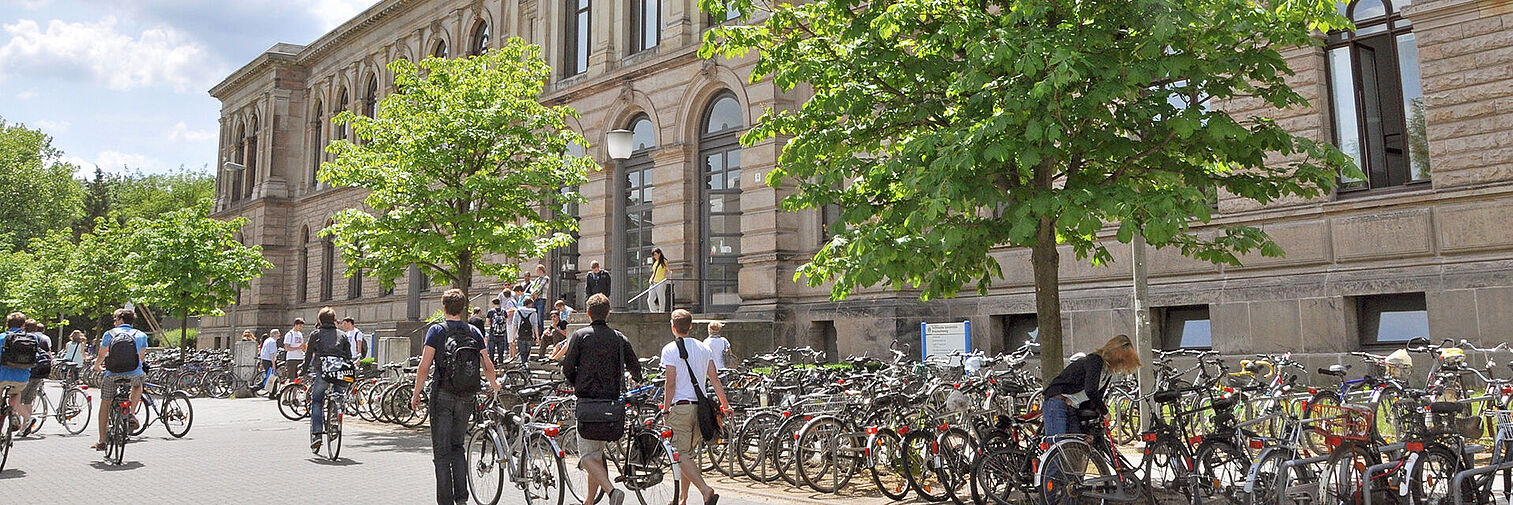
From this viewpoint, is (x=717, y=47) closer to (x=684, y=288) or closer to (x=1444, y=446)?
(x=1444, y=446)

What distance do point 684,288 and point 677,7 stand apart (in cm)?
709

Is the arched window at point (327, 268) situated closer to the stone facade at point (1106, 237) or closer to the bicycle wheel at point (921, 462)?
the stone facade at point (1106, 237)

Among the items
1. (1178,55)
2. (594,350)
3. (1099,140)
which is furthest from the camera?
(1099,140)

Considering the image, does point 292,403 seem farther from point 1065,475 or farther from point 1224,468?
point 1224,468

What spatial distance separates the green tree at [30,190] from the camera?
64500mm

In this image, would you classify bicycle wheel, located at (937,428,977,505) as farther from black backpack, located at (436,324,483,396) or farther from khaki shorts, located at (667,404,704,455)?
black backpack, located at (436,324,483,396)

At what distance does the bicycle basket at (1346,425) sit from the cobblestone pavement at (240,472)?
12.1 feet

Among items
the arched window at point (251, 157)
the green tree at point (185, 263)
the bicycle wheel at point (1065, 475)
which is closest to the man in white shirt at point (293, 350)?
the green tree at point (185, 263)

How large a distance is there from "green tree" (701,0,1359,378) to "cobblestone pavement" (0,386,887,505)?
2.66m

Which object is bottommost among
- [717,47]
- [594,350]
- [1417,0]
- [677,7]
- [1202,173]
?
[594,350]

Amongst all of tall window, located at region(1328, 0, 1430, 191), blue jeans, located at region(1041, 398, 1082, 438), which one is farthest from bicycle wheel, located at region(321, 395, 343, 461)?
tall window, located at region(1328, 0, 1430, 191)

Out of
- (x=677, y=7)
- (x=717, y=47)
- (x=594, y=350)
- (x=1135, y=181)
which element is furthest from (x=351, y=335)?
(x=1135, y=181)

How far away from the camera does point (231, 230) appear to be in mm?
36281

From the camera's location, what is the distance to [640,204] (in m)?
27.8
